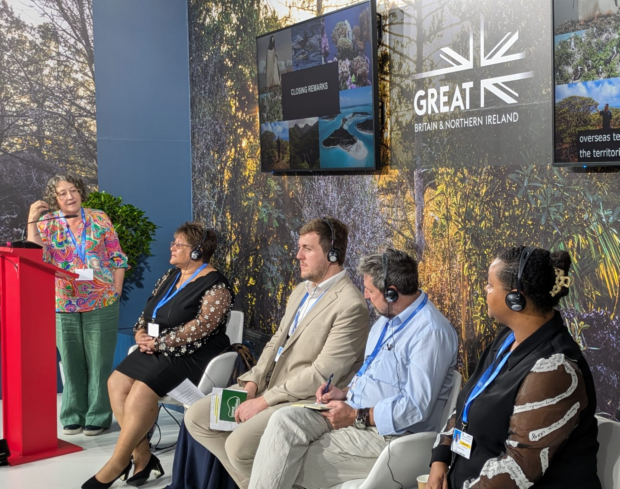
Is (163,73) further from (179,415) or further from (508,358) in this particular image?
(508,358)

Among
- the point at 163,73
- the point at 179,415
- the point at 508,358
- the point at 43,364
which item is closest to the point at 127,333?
the point at 179,415

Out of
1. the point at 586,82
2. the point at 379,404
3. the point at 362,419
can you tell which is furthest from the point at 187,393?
the point at 586,82

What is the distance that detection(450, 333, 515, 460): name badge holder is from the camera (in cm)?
233

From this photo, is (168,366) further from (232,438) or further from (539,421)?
(539,421)

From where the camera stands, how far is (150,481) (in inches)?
166

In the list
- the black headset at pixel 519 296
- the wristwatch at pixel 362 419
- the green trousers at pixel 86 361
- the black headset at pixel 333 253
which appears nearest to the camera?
the black headset at pixel 519 296

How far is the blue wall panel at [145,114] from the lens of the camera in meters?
6.24

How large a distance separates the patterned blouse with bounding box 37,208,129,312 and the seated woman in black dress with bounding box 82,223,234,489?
61 centimetres

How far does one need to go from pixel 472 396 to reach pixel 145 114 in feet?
15.7

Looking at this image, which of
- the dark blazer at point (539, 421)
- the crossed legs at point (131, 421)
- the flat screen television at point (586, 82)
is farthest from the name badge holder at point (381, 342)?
the crossed legs at point (131, 421)

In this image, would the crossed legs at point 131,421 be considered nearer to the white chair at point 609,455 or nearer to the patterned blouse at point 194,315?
the patterned blouse at point 194,315

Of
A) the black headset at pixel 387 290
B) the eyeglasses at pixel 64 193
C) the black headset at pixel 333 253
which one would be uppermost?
the eyeglasses at pixel 64 193

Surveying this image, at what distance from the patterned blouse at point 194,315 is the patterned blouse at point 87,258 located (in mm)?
795

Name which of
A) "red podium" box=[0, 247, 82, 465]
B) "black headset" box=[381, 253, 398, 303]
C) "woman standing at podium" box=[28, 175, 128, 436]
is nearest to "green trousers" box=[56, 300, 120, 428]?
"woman standing at podium" box=[28, 175, 128, 436]
